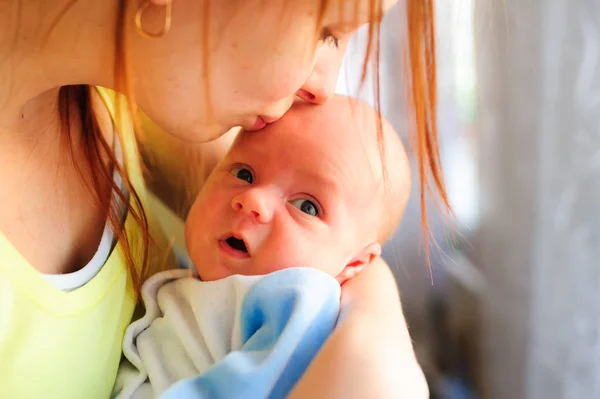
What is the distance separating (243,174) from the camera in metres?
0.74

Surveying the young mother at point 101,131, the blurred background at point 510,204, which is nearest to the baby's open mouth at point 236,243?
the young mother at point 101,131

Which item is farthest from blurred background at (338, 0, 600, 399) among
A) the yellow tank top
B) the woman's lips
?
the yellow tank top

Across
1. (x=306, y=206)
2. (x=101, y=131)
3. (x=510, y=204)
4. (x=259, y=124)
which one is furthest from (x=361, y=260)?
(x=510, y=204)

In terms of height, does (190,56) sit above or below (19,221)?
above

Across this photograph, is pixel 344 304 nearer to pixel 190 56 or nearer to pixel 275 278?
pixel 275 278

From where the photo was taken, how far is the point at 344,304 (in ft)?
2.16

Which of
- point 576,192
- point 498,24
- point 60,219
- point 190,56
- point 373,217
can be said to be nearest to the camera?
point 190,56

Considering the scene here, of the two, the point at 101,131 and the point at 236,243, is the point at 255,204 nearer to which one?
the point at 236,243

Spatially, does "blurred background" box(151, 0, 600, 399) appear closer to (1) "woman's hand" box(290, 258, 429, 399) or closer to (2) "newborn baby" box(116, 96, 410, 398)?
(2) "newborn baby" box(116, 96, 410, 398)

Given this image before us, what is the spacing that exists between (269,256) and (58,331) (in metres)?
0.23

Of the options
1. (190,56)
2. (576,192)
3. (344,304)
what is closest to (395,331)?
(344,304)

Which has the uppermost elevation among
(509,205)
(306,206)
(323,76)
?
(323,76)

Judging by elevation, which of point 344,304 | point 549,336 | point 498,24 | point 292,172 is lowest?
point 549,336

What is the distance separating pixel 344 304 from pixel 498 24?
63 cm
